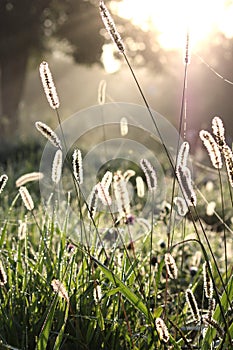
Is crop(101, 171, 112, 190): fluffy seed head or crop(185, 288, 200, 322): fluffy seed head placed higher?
crop(101, 171, 112, 190): fluffy seed head

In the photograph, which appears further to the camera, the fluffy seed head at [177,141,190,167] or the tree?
the tree

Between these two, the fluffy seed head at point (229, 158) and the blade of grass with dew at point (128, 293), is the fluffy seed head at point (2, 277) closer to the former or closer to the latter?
the blade of grass with dew at point (128, 293)

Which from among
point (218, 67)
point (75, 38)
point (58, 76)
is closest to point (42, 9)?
point (75, 38)

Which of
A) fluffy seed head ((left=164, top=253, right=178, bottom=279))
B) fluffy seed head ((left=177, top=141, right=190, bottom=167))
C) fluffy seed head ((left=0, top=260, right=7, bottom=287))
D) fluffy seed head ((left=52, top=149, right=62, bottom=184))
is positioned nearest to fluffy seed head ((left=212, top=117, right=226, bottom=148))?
fluffy seed head ((left=177, top=141, right=190, bottom=167))

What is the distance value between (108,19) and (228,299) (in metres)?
0.75

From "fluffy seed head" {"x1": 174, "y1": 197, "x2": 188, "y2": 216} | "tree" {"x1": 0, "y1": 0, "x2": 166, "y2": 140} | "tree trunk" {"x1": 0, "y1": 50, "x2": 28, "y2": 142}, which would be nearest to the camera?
"fluffy seed head" {"x1": 174, "y1": 197, "x2": 188, "y2": 216}

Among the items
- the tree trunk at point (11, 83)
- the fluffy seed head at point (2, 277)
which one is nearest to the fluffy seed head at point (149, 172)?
the fluffy seed head at point (2, 277)

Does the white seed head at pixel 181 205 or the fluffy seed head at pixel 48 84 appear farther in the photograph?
the white seed head at pixel 181 205

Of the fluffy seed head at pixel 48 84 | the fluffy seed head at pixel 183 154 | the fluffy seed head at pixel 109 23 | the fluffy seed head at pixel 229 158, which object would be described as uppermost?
the fluffy seed head at pixel 109 23

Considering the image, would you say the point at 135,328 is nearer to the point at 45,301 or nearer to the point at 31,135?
the point at 45,301

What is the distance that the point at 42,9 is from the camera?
16719mm

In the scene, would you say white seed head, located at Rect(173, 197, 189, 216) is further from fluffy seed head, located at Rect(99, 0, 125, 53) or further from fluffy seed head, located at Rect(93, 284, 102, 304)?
fluffy seed head, located at Rect(99, 0, 125, 53)

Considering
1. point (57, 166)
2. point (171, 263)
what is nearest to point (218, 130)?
point (171, 263)

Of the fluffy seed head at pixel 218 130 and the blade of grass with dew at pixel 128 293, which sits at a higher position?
the fluffy seed head at pixel 218 130
